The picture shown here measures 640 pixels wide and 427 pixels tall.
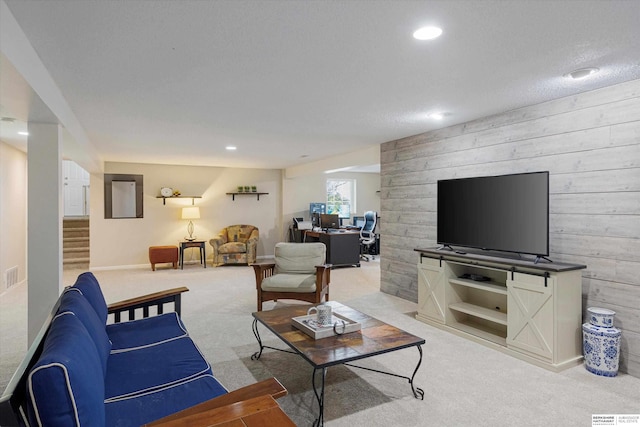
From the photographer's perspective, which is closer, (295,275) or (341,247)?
(295,275)

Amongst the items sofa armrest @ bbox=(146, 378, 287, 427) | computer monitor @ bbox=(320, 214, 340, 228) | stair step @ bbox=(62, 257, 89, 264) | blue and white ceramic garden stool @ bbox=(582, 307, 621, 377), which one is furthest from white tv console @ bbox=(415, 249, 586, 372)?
stair step @ bbox=(62, 257, 89, 264)

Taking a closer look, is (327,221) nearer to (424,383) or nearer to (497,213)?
(497,213)

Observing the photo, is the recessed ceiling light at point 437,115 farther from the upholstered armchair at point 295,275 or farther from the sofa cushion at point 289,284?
the sofa cushion at point 289,284

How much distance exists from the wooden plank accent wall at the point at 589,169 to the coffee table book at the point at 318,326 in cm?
202

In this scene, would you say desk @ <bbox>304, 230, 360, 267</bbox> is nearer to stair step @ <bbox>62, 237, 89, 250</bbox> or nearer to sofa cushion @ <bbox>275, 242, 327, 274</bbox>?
sofa cushion @ <bbox>275, 242, 327, 274</bbox>

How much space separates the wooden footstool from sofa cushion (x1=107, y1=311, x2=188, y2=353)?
16.5ft

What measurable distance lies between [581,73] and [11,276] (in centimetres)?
743

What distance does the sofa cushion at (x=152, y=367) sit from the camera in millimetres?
1784

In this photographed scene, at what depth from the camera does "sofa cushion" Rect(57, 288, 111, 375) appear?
1.79 metres

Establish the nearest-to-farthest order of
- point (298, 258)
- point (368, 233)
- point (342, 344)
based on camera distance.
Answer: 1. point (342, 344)
2. point (298, 258)
3. point (368, 233)

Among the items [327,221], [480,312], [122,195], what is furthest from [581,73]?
[122,195]

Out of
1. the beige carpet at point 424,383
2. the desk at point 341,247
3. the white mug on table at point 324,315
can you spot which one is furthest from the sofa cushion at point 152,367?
the desk at point 341,247

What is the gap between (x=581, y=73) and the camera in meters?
2.67

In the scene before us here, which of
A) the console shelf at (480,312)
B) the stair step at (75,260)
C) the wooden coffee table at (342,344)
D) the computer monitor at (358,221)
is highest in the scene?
the computer monitor at (358,221)
